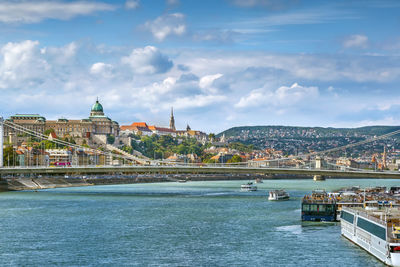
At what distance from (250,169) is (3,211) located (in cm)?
1988

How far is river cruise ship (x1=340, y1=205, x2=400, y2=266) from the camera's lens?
912 inches

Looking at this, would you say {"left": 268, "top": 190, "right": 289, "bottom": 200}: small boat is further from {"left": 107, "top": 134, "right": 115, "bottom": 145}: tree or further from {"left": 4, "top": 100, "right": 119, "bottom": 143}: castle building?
{"left": 107, "top": 134, "right": 115, "bottom": 145}: tree

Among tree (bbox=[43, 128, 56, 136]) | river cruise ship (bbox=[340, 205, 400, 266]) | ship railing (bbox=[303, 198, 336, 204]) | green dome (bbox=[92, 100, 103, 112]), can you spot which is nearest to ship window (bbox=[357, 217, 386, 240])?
river cruise ship (bbox=[340, 205, 400, 266])

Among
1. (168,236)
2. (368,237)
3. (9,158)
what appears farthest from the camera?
(9,158)

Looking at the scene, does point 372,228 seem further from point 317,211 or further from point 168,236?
point 317,211

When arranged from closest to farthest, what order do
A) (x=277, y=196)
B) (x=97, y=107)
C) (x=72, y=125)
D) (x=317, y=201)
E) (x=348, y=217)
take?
(x=348, y=217) → (x=317, y=201) → (x=277, y=196) → (x=72, y=125) → (x=97, y=107)

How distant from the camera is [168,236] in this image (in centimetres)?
3250

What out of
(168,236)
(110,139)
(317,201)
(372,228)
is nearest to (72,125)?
(110,139)

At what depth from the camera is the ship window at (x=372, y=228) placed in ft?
80.0

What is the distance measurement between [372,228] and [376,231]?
688 mm

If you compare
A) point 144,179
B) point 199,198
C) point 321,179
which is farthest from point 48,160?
point 199,198

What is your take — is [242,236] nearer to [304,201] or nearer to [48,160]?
[304,201]

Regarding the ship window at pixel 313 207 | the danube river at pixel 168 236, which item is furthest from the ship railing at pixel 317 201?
the danube river at pixel 168 236

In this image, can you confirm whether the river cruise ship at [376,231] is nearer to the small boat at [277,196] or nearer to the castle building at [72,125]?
the small boat at [277,196]
